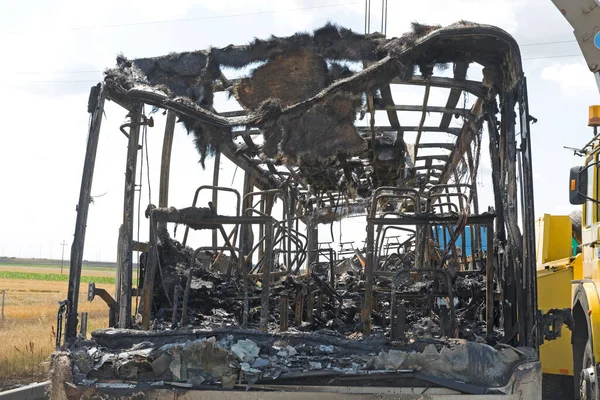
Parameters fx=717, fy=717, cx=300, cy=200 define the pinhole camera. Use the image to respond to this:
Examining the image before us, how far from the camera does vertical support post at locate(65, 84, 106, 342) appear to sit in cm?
485

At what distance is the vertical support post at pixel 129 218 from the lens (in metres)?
5.39

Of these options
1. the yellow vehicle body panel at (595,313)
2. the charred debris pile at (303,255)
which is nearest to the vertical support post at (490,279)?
the charred debris pile at (303,255)

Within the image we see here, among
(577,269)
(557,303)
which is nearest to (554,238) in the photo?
(557,303)

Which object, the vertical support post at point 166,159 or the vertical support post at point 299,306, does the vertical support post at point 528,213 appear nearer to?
the vertical support post at point 299,306

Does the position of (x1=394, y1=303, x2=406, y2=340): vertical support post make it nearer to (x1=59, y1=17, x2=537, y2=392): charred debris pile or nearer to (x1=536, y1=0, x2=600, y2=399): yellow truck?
(x1=59, y1=17, x2=537, y2=392): charred debris pile

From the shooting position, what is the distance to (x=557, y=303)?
299 inches

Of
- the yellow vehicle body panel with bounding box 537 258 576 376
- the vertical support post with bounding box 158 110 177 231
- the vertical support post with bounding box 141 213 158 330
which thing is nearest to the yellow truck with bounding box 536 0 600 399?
the yellow vehicle body panel with bounding box 537 258 576 376

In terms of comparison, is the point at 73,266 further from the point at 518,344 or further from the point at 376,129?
the point at 376,129

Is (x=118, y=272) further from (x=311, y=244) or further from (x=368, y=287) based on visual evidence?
(x=311, y=244)

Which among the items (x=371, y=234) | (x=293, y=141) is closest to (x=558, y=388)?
(x=371, y=234)

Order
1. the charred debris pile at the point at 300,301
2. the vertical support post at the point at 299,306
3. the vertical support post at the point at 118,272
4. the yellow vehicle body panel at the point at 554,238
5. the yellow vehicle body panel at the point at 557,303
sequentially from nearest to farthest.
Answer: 1. the vertical support post at the point at 118,272
2. the charred debris pile at the point at 300,301
3. the vertical support post at the point at 299,306
4. the yellow vehicle body panel at the point at 557,303
5. the yellow vehicle body panel at the point at 554,238

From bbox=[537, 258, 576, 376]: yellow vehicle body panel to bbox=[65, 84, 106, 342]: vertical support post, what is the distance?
4.82 meters

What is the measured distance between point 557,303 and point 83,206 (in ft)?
16.7

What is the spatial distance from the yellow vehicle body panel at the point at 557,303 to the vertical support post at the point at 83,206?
4823 mm
